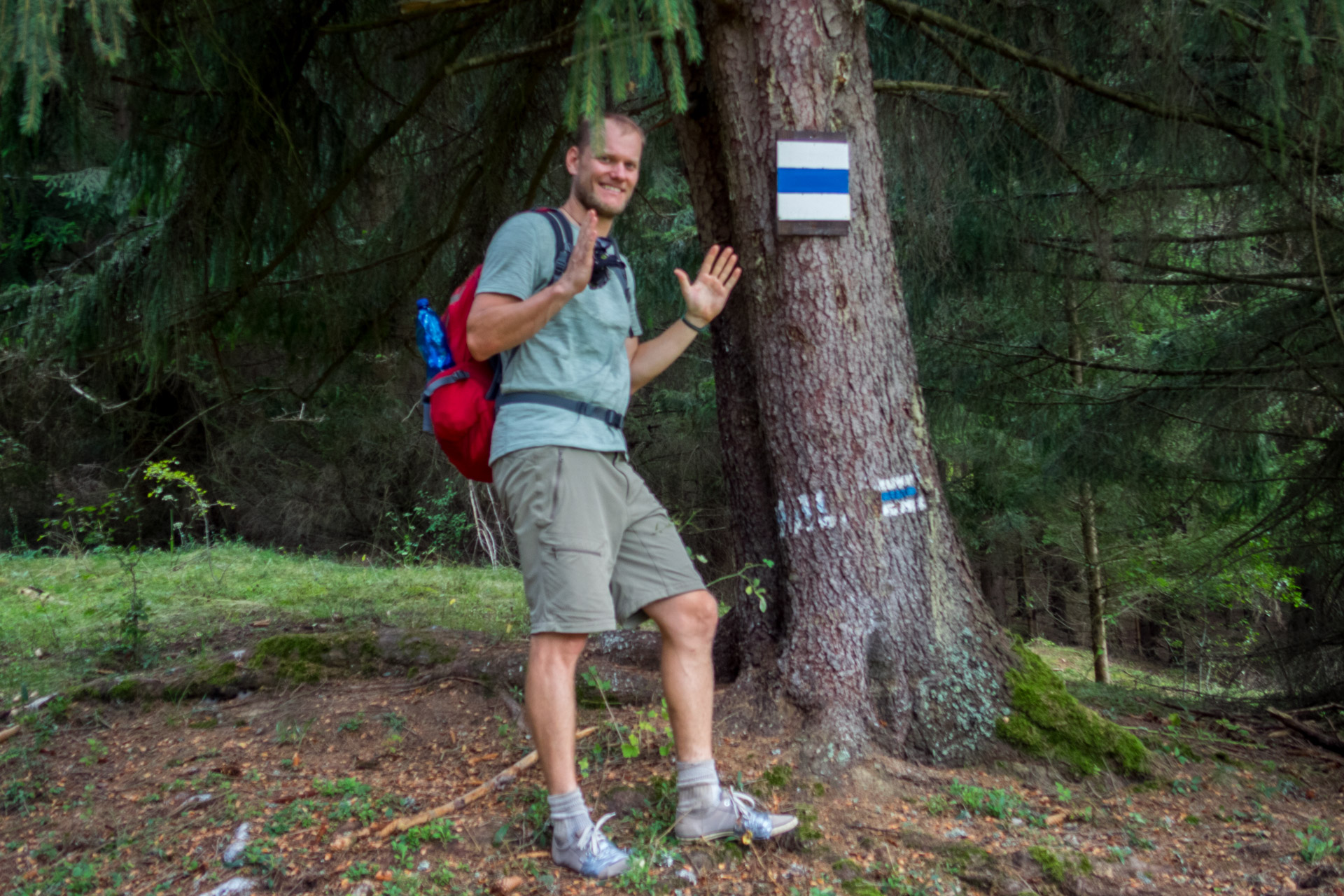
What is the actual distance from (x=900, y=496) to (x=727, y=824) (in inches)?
47.7

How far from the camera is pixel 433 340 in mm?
2797

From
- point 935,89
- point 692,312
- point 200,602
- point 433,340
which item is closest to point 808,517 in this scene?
point 692,312

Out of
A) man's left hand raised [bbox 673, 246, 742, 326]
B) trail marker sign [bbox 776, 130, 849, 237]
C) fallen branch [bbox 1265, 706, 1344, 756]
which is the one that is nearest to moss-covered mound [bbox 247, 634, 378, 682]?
man's left hand raised [bbox 673, 246, 742, 326]

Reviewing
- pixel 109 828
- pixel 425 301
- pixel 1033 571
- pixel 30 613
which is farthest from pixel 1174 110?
pixel 1033 571

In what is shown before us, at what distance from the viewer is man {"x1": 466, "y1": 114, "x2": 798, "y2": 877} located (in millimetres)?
2561

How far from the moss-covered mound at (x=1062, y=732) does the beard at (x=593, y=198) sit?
2.01 m

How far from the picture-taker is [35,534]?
1350cm

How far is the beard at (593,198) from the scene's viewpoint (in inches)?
109

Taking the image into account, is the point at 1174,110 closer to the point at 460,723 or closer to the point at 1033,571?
the point at 460,723

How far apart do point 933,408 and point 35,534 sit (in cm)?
1256

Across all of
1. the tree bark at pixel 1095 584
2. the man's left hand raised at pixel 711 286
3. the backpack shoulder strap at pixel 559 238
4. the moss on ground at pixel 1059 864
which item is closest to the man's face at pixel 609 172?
the backpack shoulder strap at pixel 559 238

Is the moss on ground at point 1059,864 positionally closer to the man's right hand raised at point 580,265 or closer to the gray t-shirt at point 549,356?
the gray t-shirt at point 549,356

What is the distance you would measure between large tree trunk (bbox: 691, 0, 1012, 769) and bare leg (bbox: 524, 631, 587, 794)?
0.93m

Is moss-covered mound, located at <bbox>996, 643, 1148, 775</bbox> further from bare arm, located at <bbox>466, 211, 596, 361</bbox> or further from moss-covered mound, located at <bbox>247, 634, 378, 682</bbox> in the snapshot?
moss-covered mound, located at <bbox>247, 634, 378, 682</bbox>
